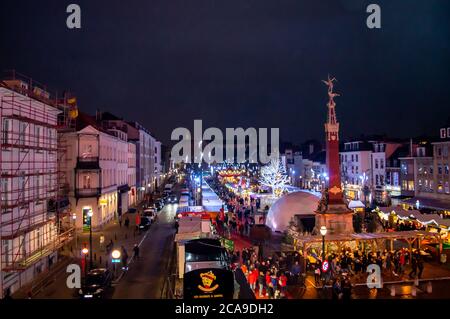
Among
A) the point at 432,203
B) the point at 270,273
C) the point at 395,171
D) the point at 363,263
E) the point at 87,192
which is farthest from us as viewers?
the point at 395,171

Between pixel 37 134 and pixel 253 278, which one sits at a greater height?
pixel 37 134

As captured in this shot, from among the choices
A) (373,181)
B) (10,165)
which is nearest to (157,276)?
(10,165)

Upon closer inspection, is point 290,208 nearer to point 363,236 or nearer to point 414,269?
point 363,236

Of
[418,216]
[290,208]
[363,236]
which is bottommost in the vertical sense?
[363,236]

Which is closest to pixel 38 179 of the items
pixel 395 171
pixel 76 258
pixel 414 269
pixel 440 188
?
pixel 76 258

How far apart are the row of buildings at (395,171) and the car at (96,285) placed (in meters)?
21.5

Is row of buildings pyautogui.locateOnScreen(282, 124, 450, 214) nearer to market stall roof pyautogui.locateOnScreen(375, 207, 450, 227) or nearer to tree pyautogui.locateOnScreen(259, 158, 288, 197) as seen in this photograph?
market stall roof pyautogui.locateOnScreen(375, 207, 450, 227)

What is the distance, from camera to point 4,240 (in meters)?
20.0

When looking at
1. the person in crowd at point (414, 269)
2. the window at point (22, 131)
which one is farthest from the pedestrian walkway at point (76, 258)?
the person in crowd at point (414, 269)

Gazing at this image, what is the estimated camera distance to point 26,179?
22.9 metres

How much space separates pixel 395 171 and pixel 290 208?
33956mm

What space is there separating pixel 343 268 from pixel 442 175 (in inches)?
1294

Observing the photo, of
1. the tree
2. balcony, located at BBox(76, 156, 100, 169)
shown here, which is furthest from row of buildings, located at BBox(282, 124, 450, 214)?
balcony, located at BBox(76, 156, 100, 169)

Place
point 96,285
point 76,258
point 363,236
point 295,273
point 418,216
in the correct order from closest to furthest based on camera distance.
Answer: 1. point 96,285
2. point 295,273
3. point 363,236
4. point 76,258
5. point 418,216
